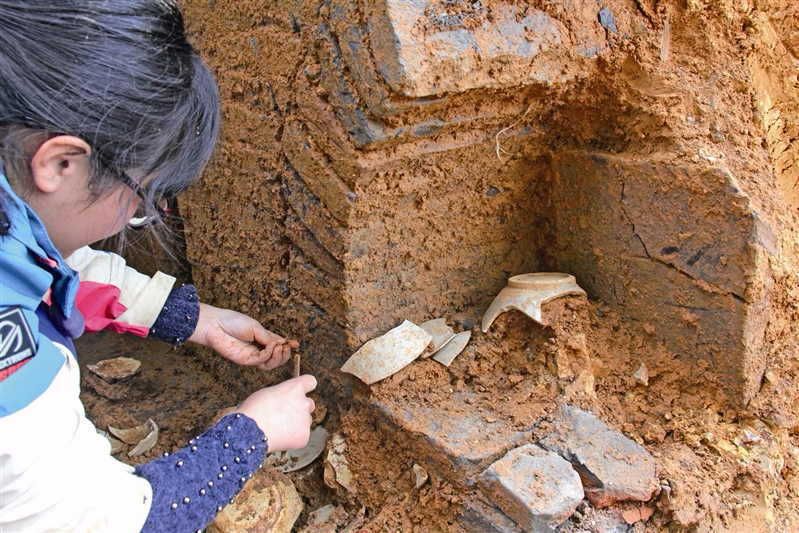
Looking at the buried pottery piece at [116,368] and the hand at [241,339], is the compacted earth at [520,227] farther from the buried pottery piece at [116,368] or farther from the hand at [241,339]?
the buried pottery piece at [116,368]

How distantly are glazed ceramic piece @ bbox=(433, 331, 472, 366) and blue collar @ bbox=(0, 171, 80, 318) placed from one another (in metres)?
0.82

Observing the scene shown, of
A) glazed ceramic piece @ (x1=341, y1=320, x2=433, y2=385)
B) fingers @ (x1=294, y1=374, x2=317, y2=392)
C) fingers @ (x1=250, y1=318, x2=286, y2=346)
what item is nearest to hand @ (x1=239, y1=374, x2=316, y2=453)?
fingers @ (x1=294, y1=374, x2=317, y2=392)

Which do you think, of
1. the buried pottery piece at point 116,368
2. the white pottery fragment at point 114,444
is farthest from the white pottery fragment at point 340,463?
the buried pottery piece at point 116,368

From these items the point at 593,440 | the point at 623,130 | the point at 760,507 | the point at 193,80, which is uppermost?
the point at 193,80

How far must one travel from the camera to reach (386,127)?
1241mm

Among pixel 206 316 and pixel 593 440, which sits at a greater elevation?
pixel 206 316

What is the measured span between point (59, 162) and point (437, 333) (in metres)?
0.92

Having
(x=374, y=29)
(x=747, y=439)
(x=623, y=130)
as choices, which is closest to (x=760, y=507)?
(x=747, y=439)

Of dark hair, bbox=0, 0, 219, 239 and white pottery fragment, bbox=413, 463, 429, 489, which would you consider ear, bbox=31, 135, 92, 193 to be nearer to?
dark hair, bbox=0, 0, 219, 239

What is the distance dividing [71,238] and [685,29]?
1.39 m

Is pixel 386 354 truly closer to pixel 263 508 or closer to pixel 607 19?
pixel 263 508

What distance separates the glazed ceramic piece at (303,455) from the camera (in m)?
1.57

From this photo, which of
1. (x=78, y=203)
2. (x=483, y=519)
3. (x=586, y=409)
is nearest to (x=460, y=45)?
(x=78, y=203)

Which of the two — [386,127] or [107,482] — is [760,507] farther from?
[107,482]
